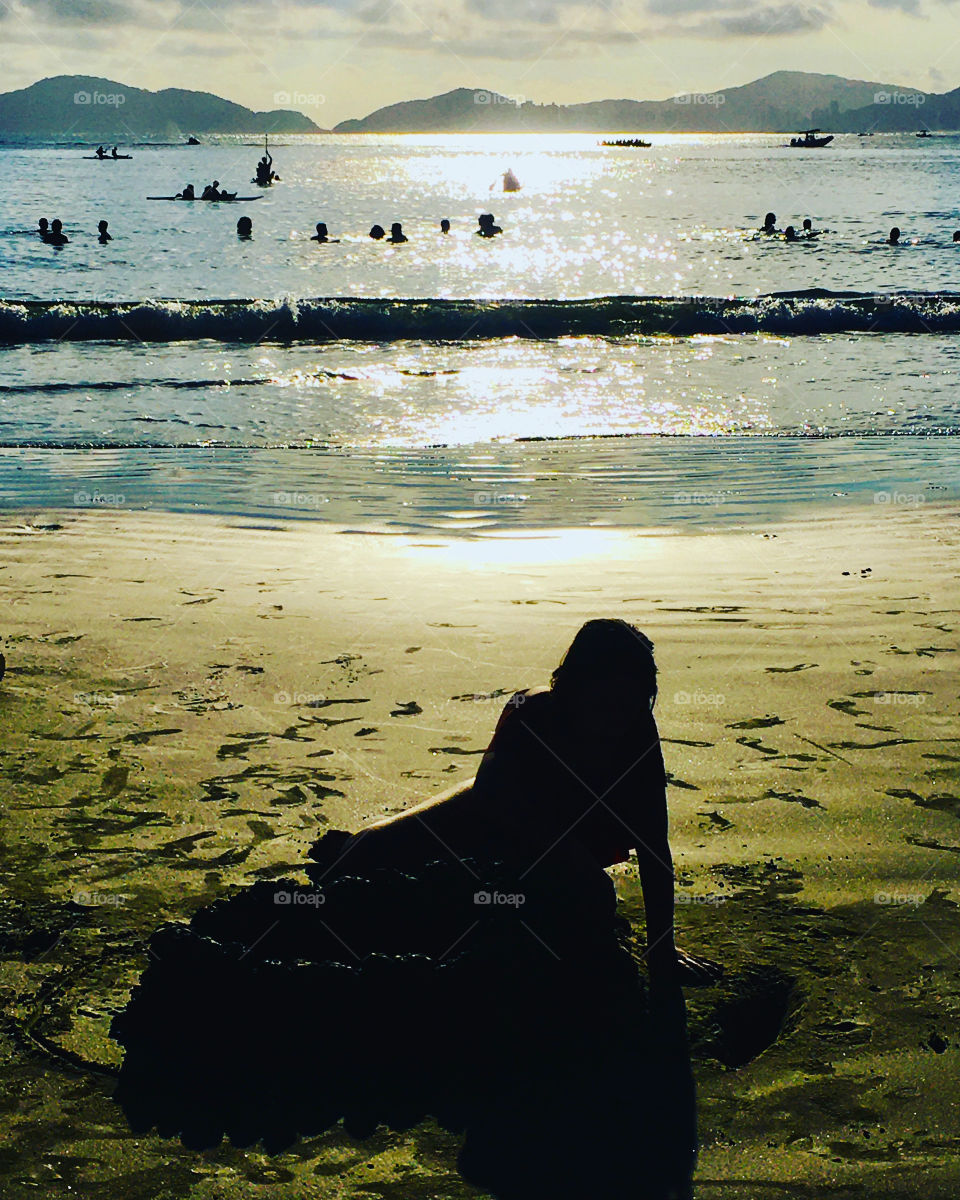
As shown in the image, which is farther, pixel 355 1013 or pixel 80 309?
pixel 80 309

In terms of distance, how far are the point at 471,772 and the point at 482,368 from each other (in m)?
15.7

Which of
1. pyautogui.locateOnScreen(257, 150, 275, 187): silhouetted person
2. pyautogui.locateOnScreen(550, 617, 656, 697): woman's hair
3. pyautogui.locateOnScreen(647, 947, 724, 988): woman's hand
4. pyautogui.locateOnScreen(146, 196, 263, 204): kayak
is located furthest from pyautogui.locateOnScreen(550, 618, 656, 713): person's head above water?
pyautogui.locateOnScreen(257, 150, 275, 187): silhouetted person

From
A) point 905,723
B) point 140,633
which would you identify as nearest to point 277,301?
point 140,633

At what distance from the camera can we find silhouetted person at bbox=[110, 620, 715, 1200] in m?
2.82

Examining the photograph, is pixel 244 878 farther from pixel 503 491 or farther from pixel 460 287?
pixel 460 287

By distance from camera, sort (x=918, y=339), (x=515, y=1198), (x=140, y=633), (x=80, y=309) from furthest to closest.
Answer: (x=80, y=309), (x=918, y=339), (x=140, y=633), (x=515, y=1198)

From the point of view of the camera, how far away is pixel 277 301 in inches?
1025

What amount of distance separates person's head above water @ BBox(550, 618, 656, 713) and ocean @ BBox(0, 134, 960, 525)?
6.00 m

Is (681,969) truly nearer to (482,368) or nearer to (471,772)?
(471,772)

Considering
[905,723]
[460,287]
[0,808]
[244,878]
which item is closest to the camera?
[244,878]

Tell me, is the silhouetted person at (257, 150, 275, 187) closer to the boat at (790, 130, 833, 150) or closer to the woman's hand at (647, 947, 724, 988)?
the woman's hand at (647, 947, 724, 988)

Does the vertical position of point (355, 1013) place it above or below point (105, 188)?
below

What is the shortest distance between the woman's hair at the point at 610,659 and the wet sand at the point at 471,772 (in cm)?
91

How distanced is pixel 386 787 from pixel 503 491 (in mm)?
6328
